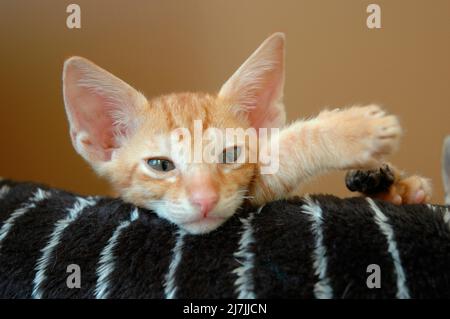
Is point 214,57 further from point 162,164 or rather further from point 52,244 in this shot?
point 52,244

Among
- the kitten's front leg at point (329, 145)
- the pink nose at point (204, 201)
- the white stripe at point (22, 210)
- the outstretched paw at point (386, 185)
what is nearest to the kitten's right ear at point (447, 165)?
the outstretched paw at point (386, 185)

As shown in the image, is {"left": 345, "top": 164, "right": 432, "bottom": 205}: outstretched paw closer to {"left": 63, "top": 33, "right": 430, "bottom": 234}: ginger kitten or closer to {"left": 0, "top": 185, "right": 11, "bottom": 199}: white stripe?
{"left": 63, "top": 33, "right": 430, "bottom": 234}: ginger kitten

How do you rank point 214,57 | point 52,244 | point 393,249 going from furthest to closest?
→ point 214,57
point 52,244
point 393,249

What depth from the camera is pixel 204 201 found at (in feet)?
2.20

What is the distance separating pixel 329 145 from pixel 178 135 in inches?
10.4

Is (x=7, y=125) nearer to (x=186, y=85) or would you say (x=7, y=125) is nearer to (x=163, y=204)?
(x=186, y=85)

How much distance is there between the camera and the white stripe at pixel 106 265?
0.63m

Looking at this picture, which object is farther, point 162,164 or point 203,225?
point 162,164

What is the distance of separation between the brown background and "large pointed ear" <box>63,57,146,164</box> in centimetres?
74

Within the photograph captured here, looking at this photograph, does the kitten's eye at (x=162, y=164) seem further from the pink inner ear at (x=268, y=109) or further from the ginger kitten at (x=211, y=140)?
the pink inner ear at (x=268, y=109)

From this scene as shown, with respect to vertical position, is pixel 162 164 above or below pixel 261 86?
below

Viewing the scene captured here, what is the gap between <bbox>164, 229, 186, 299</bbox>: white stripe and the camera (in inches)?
23.7

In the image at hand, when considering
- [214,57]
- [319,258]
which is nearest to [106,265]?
[319,258]
